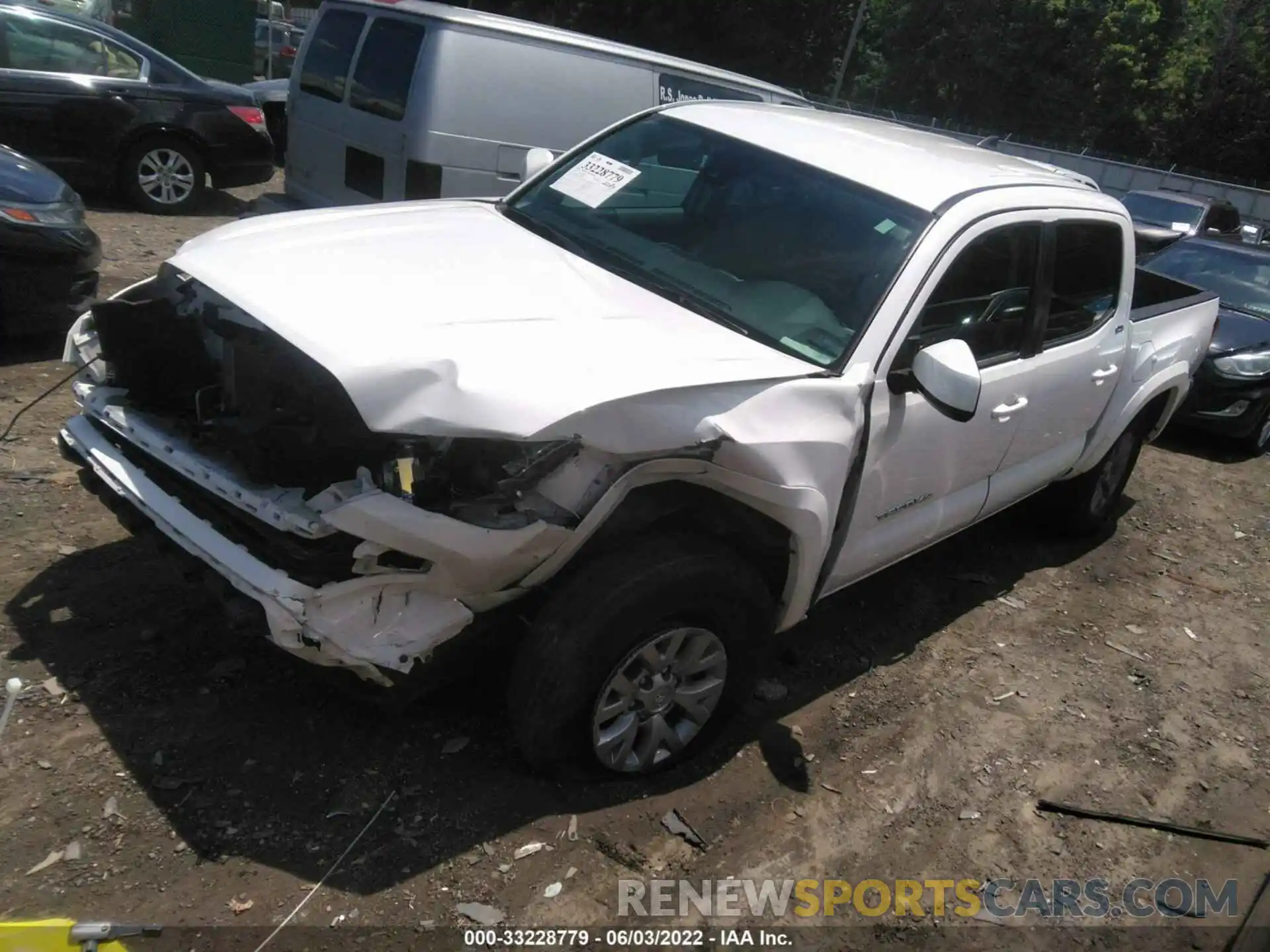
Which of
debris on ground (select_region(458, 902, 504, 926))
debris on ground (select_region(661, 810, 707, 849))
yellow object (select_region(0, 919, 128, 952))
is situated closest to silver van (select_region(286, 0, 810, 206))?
debris on ground (select_region(661, 810, 707, 849))

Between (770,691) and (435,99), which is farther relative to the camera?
(435,99)

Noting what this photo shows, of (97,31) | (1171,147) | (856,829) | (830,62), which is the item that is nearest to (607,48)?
(97,31)

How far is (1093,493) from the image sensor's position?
5.46 metres

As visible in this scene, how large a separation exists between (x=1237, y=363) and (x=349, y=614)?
769 cm

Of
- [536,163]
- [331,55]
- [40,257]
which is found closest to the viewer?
[536,163]

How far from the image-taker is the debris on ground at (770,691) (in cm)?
383

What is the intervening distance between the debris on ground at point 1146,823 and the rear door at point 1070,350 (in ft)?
4.17

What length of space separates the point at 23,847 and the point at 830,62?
41222 millimetres

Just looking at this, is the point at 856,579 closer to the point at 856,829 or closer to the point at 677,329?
the point at 856,829

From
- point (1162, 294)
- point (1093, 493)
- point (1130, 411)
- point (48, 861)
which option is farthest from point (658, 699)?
point (1162, 294)

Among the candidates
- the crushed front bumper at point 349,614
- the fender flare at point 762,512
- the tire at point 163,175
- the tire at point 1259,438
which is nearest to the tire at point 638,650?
the fender flare at point 762,512

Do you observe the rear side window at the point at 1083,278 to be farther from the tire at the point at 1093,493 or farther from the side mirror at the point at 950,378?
the side mirror at the point at 950,378

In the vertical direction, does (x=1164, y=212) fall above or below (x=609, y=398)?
below

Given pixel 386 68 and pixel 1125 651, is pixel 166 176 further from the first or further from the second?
pixel 1125 651
